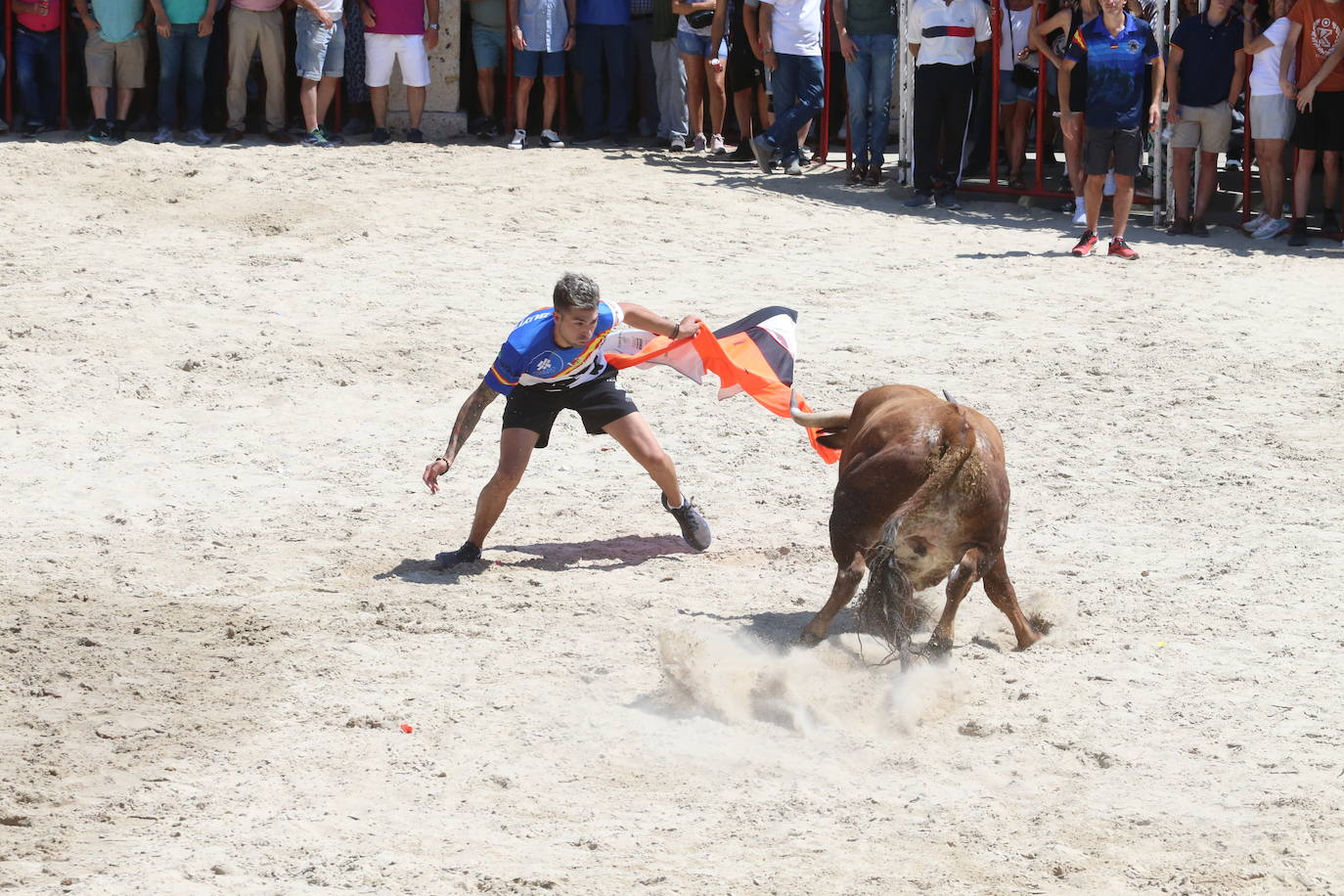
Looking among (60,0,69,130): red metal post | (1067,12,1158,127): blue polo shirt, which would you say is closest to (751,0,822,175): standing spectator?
(1067,12,1158,127): blue polo shirt

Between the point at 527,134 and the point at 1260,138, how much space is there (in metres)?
6.83

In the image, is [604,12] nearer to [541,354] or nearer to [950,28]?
[950,28]

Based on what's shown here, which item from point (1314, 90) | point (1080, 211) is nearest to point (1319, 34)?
point (1314, 90)

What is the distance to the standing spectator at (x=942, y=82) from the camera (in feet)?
47.0

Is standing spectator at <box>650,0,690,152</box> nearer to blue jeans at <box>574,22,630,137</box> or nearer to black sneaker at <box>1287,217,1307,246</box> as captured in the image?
blue jeans at <box>574,22,630,137</box>

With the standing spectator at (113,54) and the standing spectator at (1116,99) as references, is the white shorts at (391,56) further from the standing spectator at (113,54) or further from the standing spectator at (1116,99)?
the standing spectator at (1116,99)

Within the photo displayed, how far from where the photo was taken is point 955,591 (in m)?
6.40

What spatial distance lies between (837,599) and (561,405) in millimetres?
1790

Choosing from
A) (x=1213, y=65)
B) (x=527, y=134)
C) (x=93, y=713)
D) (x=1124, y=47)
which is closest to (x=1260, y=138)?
(x=1213, y=65)

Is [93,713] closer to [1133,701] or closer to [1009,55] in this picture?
[1133,701]

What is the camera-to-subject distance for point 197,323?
11172 mm

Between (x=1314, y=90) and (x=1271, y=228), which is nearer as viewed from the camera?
(x=1314, y=90)

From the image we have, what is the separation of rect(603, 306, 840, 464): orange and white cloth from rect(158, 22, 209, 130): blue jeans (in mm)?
8601

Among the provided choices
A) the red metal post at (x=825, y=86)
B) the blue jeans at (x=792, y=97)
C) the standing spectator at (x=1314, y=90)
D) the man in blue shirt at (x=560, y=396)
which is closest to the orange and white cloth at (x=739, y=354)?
the man in blue shirt at (x=560, y=396)
